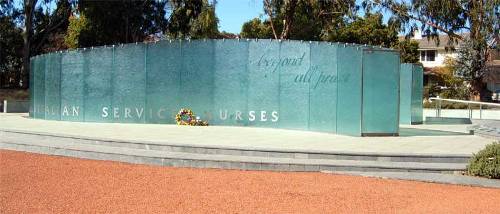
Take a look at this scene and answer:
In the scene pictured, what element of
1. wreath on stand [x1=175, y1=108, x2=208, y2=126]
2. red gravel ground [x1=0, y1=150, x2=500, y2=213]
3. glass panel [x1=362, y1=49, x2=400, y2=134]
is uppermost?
glass panel [x1=362, y1=49, x2=400, y2=134]

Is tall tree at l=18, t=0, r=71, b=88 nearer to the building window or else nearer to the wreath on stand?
the wreath on stand

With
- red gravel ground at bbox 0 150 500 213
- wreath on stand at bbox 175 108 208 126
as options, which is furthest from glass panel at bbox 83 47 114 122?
red gravel ground at bbox 0 150 500 213

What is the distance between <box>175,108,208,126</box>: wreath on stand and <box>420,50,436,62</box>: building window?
4944cm

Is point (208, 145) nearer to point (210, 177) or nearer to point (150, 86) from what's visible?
point (210, 177)

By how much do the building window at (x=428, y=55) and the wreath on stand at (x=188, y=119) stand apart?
4944 centimetres

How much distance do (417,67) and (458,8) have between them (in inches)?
792

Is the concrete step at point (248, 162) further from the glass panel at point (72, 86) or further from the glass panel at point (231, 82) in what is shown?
the glass panel at point (72, 86)

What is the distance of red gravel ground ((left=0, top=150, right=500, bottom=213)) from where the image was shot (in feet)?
24.3

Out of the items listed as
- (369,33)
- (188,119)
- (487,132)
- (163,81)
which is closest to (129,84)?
(163,81)

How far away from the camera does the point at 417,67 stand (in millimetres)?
22188

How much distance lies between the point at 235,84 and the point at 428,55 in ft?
162

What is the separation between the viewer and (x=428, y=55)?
2483 inches

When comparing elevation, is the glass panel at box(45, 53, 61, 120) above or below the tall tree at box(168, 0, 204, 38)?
below

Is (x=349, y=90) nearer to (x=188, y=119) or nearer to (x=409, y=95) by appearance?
(x=188, y=119)
